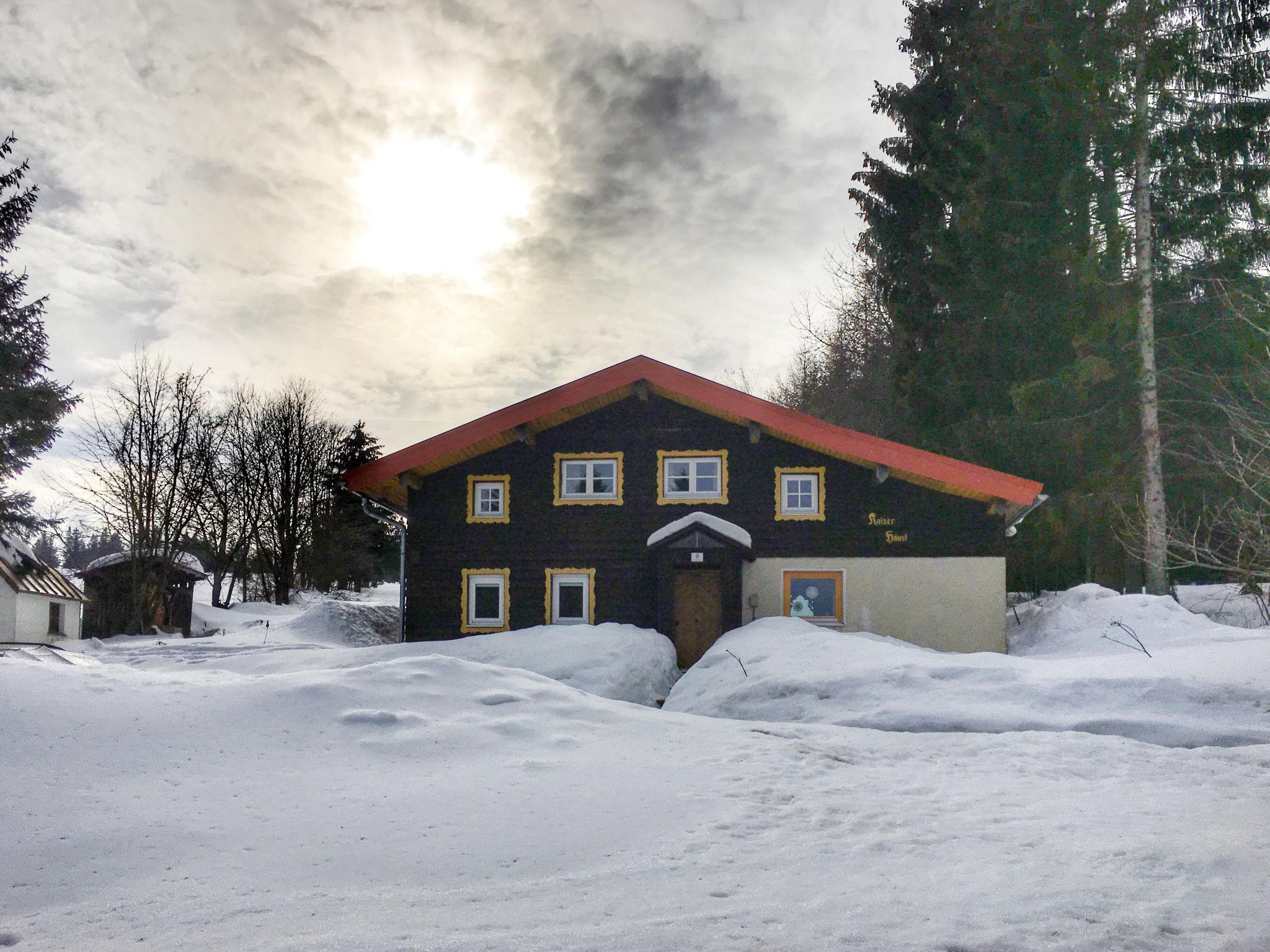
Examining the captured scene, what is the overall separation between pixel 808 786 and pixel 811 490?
11751 millimetres

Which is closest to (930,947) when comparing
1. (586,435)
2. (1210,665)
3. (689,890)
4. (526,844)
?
(689,890)

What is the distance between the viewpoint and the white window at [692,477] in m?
18.0

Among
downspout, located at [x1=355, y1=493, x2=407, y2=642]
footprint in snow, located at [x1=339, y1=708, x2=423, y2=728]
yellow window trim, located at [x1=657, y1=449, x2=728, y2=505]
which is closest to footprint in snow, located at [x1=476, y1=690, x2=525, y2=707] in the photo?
footprint in snow, located at [x1=339, y1=708, x2=423, y2=728]

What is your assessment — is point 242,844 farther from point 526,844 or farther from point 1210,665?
point 1210,665

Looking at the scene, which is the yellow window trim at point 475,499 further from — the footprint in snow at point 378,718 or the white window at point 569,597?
the footprint in snow at point 378,718

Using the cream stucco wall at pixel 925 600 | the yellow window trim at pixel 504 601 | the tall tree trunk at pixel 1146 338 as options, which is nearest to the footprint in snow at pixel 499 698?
the cream stucco wall at pixel 925 600

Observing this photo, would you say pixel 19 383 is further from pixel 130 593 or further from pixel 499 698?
pixel 499 698

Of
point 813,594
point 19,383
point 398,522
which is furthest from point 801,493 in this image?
point 19,383

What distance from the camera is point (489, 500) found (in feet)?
60.8

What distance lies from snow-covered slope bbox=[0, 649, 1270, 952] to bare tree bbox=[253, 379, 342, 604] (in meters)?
40.5

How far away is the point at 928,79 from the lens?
27.5 m

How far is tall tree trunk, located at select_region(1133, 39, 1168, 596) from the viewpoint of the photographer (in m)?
20.0

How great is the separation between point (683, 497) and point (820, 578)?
3.28 meters

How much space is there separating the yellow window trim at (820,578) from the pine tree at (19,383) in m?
20.5
